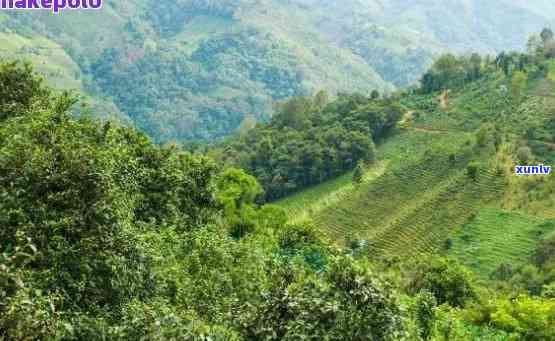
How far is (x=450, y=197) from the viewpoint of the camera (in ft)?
156

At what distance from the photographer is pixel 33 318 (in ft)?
24.8

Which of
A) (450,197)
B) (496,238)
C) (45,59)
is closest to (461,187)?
(450,197)

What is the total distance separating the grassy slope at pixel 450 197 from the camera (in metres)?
42.1

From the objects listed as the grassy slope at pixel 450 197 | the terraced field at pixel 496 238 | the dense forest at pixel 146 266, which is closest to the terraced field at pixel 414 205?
the grassy slope at pixel 450 197

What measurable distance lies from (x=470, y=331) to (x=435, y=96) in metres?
59.1

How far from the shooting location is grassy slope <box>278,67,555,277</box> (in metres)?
42.1

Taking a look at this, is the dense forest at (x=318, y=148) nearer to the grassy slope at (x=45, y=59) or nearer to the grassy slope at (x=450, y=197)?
the grassy slope at (x=450, y=197)

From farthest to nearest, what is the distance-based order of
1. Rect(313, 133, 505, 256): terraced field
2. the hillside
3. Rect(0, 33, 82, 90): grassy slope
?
1. Rect(0, 33, 82, 90): grassy slope
2. Rect(313, 133, 505, 256): terraced field
3. the hillside

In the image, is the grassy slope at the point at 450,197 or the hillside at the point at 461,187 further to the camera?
the hillside at the point at 461,187

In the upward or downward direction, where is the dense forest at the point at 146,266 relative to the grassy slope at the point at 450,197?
upward
